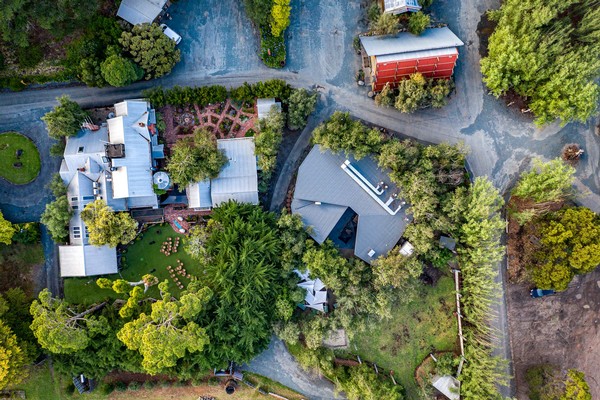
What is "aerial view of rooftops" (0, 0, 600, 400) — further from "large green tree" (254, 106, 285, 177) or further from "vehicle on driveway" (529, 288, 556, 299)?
"vehicle on driveway" (529, 288, 556, 299)

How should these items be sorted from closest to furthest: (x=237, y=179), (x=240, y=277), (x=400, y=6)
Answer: (x=240, y=277) → (x=400, y=6) → (x=237, y=179)

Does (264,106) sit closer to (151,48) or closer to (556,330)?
(151,48)

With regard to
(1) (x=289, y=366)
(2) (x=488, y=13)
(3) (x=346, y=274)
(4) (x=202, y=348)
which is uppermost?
(2) (x=488, y=13)

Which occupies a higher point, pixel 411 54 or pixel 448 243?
pixel 411 54

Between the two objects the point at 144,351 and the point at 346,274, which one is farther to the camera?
the point at 346,274

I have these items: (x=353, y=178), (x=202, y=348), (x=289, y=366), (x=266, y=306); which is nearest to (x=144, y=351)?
(x=202, y=348)

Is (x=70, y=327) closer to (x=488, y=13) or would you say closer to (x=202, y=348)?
(x=202, y=348)

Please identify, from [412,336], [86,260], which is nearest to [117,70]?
[86,260]
